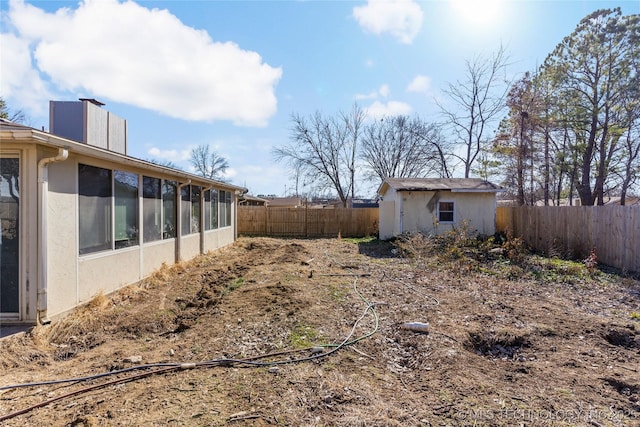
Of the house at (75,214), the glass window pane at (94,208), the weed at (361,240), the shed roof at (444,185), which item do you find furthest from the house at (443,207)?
the glass window pane at (94,208)

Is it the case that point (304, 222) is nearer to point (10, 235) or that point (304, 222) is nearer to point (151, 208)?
point (151, 208)

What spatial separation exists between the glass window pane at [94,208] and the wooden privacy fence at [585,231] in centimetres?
1162

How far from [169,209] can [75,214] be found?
331 cm

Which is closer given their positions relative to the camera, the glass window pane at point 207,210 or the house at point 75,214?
the house at point 75,214

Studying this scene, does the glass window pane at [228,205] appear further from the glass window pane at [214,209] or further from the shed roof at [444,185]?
the shed roof at [444,185]

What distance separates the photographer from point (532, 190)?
60.0 feet

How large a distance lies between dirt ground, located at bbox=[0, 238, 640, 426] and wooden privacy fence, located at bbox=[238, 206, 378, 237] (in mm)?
11568

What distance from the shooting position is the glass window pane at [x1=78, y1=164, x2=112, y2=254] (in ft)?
15.9

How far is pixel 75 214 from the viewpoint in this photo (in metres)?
4.63

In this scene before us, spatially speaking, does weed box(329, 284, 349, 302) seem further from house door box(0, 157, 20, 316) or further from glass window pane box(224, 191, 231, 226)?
glass window pane box(224, 191, 231, 226)

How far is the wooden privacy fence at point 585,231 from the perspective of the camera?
8.39 m

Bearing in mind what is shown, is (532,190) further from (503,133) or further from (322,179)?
(322,179)

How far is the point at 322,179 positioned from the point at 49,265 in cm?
2599

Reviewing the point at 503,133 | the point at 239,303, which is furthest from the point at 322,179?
the point at 239,303
